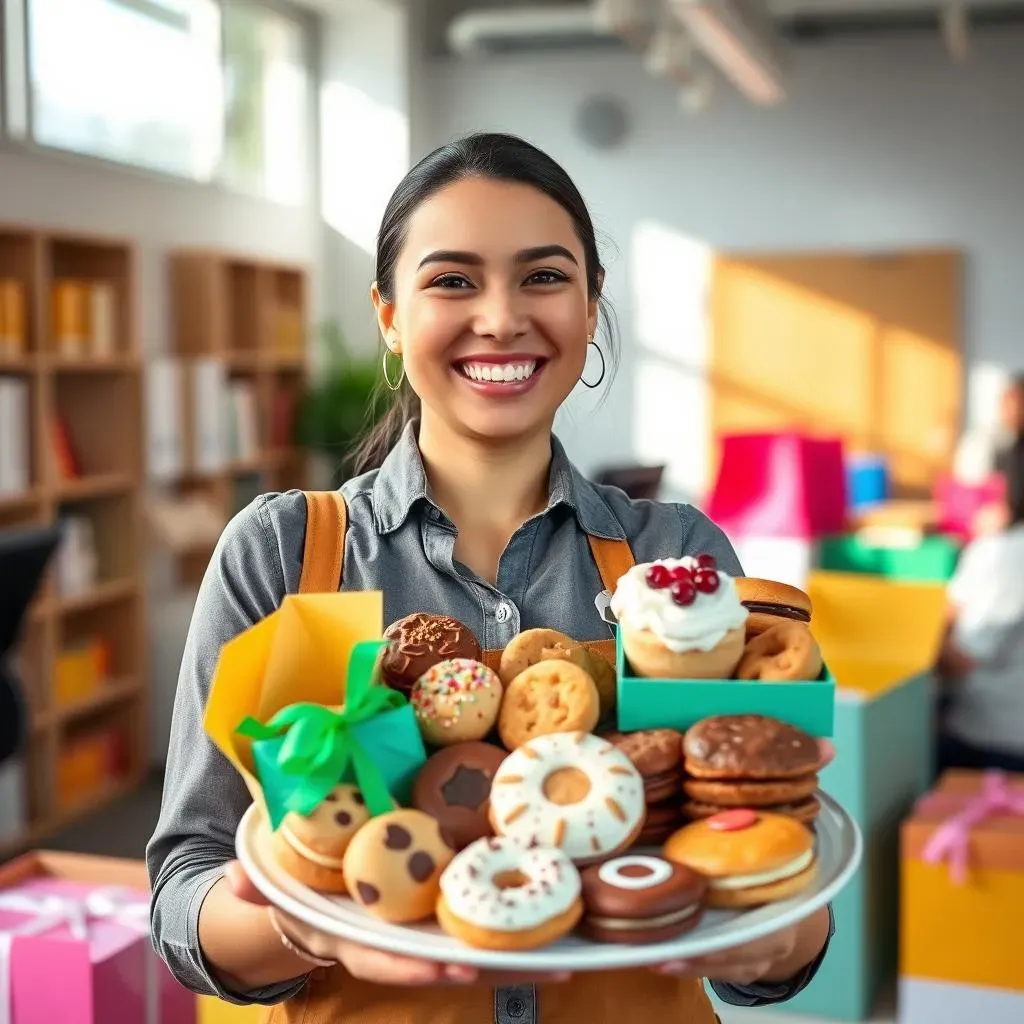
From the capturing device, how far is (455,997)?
1.18 m

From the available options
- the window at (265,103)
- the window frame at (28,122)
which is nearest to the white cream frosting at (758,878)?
the window frame at (28,122)

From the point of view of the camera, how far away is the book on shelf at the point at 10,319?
4.53 metres

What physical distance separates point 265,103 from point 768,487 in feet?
14.2

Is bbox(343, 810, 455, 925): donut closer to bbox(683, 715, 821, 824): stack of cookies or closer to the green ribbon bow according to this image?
the green ribbon bow

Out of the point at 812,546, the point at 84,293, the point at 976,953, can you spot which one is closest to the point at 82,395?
the point at 84,293

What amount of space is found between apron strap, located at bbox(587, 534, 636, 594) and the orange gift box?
199 centimetres

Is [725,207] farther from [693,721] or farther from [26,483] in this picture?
[693,721]

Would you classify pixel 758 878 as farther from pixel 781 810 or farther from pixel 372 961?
pixel 372 961

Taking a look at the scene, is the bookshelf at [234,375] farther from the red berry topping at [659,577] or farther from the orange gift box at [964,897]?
the red berry topping at [659,577]

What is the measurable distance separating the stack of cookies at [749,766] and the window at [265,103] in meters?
6.32

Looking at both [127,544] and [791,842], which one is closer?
[791,842]

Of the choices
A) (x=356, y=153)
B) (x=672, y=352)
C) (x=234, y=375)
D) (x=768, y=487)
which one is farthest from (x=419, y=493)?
(x=672, y=352)

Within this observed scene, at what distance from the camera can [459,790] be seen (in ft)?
3.41

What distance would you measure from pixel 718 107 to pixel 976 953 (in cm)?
624
